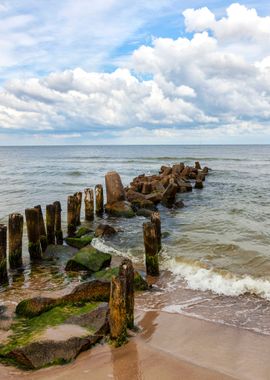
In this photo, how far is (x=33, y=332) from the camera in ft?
21.9

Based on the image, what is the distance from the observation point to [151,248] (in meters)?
10.4

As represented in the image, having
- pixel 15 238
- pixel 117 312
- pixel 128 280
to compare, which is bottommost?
pixel 117 312

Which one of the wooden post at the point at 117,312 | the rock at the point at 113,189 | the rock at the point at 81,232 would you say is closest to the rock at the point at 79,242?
the rock at the point at 81,232

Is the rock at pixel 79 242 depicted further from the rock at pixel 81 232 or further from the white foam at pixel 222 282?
the white foam at pixel 222 282

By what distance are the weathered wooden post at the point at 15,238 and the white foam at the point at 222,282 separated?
446 centimetres

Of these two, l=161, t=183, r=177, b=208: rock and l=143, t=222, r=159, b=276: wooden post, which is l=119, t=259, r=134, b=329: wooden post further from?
l=161, t=183, r=177, b=208: rock

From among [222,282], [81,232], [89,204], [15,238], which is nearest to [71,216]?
[81,232]

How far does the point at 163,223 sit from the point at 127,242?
354 centimetres

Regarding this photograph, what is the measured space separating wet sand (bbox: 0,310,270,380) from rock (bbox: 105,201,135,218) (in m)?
11.7

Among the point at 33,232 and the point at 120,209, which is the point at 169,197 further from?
the point at 33,232

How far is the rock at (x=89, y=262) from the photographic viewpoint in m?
10.9

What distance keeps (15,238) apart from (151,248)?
3.81 meters

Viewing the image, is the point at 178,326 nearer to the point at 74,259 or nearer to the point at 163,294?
the point at 163,294

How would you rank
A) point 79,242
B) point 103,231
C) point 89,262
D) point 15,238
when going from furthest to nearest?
point 103,231, point 79,242, point 89,262, point 15,238
